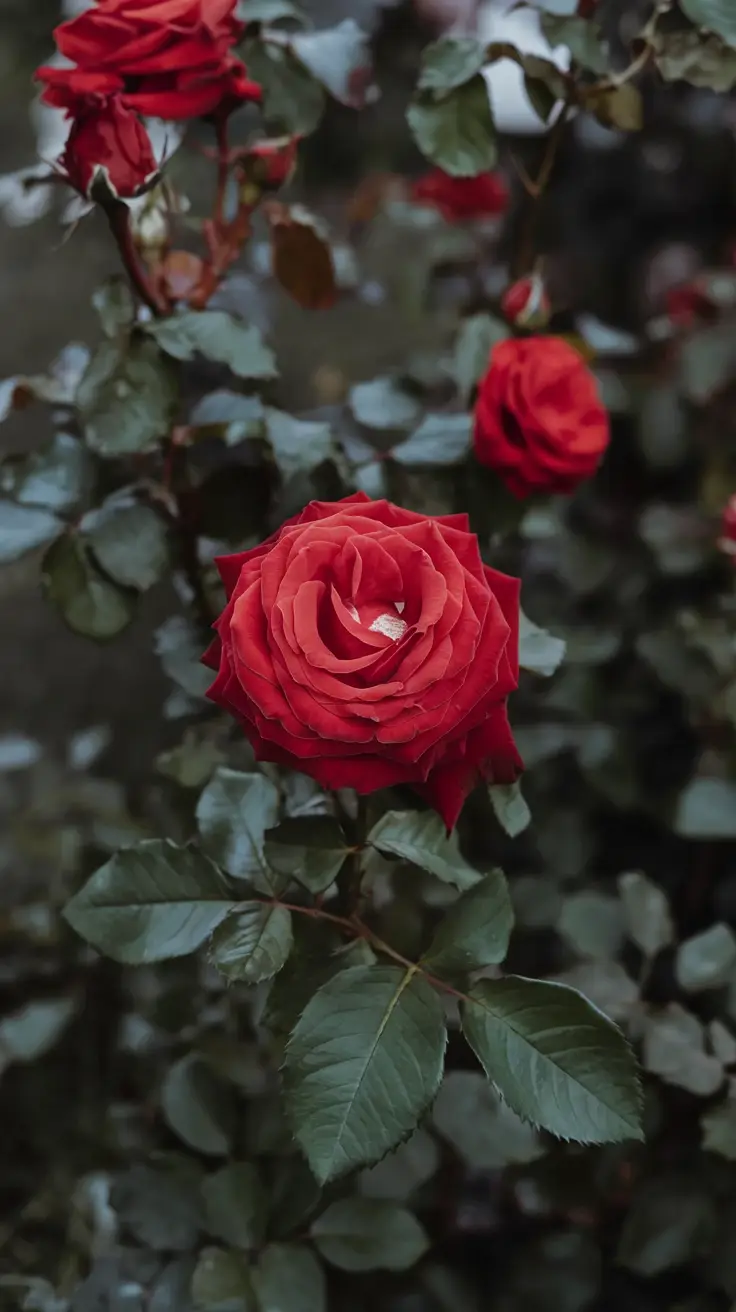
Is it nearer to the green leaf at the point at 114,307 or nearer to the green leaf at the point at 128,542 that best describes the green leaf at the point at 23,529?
the green leaf at the point at 128,542

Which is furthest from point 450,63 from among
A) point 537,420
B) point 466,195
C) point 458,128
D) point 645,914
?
point 645,914

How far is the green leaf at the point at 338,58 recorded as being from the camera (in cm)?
75

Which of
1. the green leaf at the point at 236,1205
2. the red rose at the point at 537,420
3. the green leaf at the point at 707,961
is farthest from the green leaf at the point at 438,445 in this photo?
the green leaf at the point at 236,1205

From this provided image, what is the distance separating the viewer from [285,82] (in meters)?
0.75

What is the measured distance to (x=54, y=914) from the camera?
1044 millimetres

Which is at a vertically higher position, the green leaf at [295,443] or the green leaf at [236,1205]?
the green leaf at [295,443]

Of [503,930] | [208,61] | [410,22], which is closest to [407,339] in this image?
[410,22]

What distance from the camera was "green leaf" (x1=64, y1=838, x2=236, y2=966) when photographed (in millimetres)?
564

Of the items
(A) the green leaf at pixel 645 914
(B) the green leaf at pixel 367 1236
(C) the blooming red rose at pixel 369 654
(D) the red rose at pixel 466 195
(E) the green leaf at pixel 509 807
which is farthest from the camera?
(D) the red rose at pixel 466 195

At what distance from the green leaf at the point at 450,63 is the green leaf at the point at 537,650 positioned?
39 centimetres

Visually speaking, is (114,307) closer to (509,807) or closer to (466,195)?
(509,807)

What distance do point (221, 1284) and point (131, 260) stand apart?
24.1 inches

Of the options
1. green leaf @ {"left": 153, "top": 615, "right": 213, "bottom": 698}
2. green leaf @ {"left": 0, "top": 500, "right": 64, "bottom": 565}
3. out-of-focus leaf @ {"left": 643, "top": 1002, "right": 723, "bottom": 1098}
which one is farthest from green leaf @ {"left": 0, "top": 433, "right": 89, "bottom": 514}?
out-of-focus leaf @ {"left": 643, "top": 1002, "right": 723, "bottom": 1098}

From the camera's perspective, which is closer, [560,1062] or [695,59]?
[560,1062]
